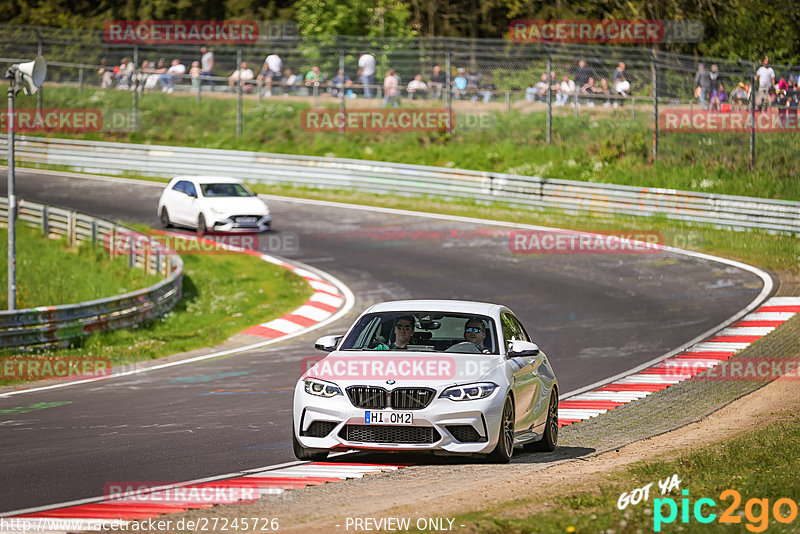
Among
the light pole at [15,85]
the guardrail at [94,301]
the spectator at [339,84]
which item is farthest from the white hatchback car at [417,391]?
the spectator at [339,84]

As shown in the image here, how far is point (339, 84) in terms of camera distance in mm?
37438

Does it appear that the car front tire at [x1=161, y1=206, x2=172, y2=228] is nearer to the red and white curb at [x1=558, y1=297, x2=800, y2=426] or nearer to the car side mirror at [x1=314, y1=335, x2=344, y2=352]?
the red and white curb at [x1=558, y1=297, x2=800, y2=426]

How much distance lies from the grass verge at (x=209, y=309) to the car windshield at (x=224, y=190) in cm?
327

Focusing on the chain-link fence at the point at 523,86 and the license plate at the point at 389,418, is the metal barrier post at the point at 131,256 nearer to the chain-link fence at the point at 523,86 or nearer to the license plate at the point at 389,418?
the chain-link fence at the point at 523,86

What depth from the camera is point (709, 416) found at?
41.3 ft

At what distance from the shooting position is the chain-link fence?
30.4 m

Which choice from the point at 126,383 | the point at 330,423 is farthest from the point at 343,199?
the point at 330,423

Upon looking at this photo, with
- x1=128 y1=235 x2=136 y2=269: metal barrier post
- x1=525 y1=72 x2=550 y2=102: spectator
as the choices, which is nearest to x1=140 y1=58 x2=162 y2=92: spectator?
x1=525 y1=72 x2=550 y2=102: spectator

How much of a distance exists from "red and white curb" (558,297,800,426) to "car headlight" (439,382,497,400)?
350 centimetres

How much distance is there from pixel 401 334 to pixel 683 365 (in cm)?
703

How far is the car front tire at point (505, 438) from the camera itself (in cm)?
939

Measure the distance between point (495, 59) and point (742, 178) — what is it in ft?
27.1

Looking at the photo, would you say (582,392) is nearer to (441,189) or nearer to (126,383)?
(126,383)

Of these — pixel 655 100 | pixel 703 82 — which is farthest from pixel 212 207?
pixel 703 82
